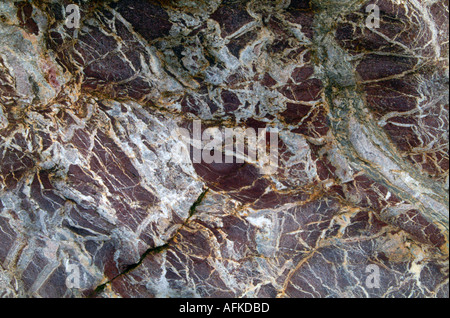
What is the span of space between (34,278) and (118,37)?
2153mm

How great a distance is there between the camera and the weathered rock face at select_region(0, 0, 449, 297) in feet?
8.46

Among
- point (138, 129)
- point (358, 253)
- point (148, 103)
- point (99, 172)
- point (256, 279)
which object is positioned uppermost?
point (148, 103)

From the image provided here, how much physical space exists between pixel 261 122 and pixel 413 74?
1.25 m

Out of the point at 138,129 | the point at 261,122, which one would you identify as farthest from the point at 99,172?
the point at 261,122

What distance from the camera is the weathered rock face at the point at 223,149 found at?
2.58 metres

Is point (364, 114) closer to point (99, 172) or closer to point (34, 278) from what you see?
point (99, 172)

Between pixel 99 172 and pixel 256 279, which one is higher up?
pixel 99 172

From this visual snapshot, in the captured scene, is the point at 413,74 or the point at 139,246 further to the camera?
the point at 139,246

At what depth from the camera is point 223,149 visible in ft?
8.92

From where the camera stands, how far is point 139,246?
2.83m

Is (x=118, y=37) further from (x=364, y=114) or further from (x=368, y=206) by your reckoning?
(x=368, y=206)
